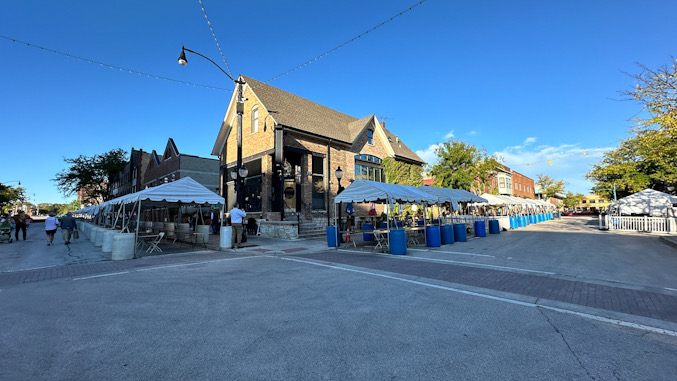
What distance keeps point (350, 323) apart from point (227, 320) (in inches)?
71.8

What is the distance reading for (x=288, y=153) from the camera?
20.6m

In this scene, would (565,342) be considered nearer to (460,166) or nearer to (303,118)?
(303,118)

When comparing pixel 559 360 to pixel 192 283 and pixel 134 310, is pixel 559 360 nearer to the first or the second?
pixel 134 310

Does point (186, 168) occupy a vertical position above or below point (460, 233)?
above

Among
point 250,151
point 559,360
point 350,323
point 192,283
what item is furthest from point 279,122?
point 559,360

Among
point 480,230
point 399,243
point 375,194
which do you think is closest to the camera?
point 399,243

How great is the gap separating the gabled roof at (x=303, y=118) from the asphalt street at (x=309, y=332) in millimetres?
14568

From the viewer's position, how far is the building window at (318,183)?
2117cm

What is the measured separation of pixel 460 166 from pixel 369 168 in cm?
1045

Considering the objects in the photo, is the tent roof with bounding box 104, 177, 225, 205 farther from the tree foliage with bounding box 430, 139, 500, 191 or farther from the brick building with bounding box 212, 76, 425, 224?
the tree foliage with bounding box 430, 139, 500, 191

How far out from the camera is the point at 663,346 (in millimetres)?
3520

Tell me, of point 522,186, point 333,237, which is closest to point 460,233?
point 333,237

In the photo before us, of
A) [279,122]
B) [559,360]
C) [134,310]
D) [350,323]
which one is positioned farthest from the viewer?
[279,122]

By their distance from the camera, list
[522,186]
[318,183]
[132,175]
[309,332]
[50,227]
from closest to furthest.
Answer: [309,332] < [50,227] < [318,183] < [132,175] < [522,186]
